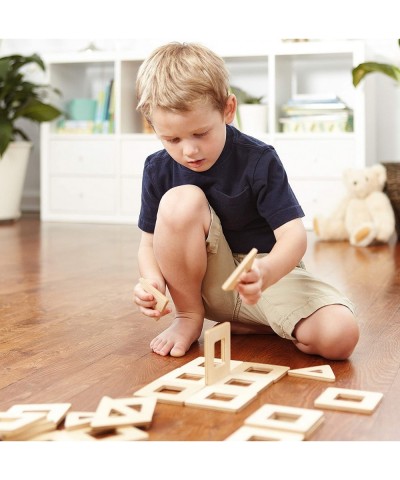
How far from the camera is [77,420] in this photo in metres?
0.86

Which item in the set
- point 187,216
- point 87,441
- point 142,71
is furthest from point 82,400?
point 142,71

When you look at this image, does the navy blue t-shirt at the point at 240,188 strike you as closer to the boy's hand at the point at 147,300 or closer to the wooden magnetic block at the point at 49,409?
the boy's hand at the point at 147,300

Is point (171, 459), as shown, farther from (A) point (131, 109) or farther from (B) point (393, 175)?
(A) point (131, 109)

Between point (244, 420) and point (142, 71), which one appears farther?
point (142, 71)

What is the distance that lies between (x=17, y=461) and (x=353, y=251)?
1890 millimetres

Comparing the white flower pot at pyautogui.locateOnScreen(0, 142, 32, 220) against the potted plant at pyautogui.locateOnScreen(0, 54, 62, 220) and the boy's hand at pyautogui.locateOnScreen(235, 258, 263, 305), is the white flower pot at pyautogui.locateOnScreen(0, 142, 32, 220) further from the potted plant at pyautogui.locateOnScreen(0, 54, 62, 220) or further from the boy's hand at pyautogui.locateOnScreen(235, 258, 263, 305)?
the boy's hand at pyautogui.locateOnScreen(235, 258, 263, 305)

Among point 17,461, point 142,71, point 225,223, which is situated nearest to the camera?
point 17,461

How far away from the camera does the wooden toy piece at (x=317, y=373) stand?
1.06 meters

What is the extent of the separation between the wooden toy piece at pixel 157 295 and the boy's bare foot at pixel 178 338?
4.2 inches

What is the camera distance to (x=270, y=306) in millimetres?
1241

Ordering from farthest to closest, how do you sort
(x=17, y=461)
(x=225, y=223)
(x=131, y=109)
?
(x=131, y=109) < (x=225, y=223) < (x=17, y=461)

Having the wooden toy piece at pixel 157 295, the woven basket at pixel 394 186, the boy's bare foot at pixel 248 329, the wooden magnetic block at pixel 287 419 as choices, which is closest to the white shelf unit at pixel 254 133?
the woven basket at pixel 394 186

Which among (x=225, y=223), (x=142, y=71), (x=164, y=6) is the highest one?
(x=164, y=6)

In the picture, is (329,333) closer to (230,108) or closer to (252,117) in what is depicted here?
(230,108)
